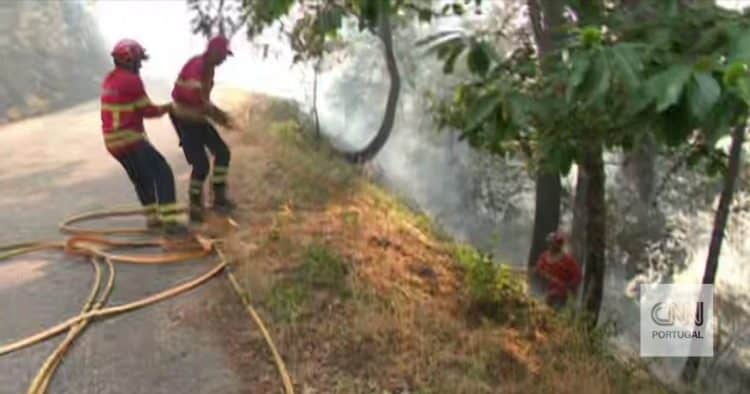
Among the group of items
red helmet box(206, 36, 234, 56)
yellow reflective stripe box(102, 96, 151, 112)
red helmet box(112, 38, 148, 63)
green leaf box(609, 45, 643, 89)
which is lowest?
green leaf box(609, 45, 643, 89)

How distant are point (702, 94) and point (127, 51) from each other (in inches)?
195

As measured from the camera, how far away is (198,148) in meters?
6.89

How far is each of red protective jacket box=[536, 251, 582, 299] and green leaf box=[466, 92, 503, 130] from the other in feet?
15.6

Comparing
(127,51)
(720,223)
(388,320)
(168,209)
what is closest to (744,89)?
(388,320)

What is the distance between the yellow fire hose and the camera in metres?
4.39

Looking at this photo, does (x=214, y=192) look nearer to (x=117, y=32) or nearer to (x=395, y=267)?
(x=395, y=267)

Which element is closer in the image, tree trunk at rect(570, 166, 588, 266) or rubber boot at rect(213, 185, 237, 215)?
rubber boot at rect(213, 185, 237, 215)

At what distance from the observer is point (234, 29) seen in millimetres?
14430

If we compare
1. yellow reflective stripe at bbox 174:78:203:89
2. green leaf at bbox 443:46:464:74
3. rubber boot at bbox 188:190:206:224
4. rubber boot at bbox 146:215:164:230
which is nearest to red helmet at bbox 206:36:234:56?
yellow reflective stripe at bbox 174:78:203:89

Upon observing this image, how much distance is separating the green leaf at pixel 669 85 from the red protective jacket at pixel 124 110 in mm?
4804

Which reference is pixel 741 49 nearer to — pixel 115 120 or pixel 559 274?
pixel 115 120

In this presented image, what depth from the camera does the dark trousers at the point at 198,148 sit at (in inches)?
265

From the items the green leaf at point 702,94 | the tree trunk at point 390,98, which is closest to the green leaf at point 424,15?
the green leaf at point 702,94

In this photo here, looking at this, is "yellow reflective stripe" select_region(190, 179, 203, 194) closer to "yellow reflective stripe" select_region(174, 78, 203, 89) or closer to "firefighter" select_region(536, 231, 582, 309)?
"yellow reflective stripe" select_region(174, 78, 203, 89)
